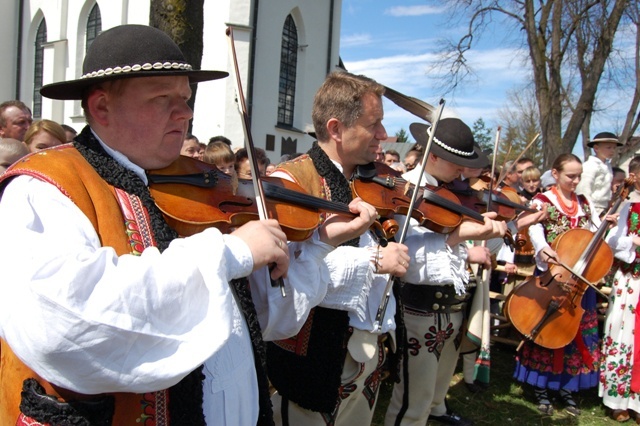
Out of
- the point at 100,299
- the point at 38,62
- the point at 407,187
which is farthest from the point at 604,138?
the point at 38,62

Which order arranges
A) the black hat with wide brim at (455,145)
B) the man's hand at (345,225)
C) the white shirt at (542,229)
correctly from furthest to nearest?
Answer: the white shirt at (542,229) → the black hat with wide brim at (455,145) → the man's hand at (345,225)

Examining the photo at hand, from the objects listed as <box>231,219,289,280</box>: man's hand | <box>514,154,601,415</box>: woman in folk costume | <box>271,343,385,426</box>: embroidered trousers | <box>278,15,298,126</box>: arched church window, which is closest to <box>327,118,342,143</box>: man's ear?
<box>271,343,385,426</box>: embroidered trousers

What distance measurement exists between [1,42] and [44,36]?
151 centimetres

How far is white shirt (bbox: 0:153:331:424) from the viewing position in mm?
1007

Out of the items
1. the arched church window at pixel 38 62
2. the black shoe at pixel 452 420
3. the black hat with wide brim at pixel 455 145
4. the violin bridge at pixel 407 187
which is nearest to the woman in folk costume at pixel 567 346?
the black shoe at pixel 452 420

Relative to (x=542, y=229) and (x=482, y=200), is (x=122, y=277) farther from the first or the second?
(x=542, y=229)

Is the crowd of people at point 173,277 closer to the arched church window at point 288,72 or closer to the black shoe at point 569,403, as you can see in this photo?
the black shoe at point 569,403

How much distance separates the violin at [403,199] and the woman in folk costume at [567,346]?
1814 mm

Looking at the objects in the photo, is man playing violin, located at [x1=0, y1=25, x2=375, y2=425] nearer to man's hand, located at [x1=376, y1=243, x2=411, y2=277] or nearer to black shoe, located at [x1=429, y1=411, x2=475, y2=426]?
man's hand, located at [x1=376, y1=243, x2=411, y2=277]

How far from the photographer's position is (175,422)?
50.1 inches

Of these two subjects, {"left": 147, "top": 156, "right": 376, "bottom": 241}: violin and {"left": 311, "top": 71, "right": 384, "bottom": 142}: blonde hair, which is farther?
{"left": 311, "top": 71, "right": 384, "bottom": 142}: blonde hair

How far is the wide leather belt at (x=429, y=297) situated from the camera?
9.98 ft

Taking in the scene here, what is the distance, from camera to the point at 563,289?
405cm

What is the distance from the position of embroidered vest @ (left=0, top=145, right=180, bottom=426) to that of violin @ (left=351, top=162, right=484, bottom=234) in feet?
4.18
